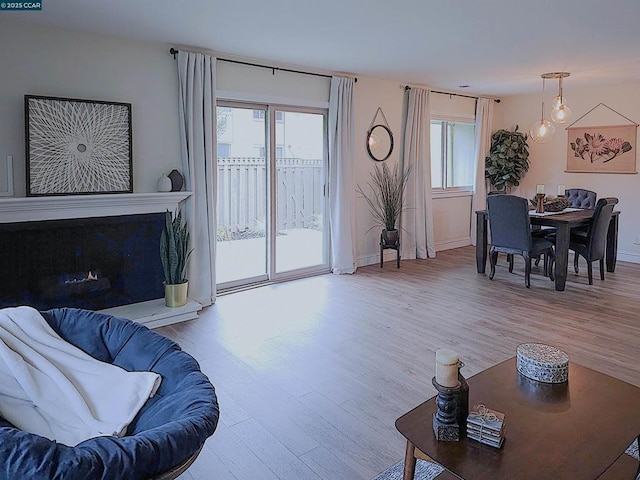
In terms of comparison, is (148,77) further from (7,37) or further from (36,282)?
(36,282)

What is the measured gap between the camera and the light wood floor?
243 cm

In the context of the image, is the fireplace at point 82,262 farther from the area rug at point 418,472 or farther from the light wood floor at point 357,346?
the area rug at point 418,472

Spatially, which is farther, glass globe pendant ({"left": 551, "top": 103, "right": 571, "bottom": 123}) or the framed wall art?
the framed wall art

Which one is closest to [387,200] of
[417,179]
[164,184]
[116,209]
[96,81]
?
[417,179]

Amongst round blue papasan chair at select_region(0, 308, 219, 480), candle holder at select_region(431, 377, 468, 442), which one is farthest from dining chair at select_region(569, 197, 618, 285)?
round blue papasan chair at select_region(0, 308, 219, 480)

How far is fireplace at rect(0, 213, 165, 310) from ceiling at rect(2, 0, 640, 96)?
1.58 m

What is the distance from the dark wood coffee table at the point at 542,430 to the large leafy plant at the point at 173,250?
291cm

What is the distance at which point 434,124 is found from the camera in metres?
7.50

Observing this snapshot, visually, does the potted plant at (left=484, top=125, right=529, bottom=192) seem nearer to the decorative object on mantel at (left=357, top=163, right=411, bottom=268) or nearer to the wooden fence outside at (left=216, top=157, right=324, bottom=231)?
the decorative object on mantel at (left=357, top=163, right=411, bottom=268)

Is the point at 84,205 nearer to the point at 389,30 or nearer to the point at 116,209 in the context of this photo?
the point at 116,209

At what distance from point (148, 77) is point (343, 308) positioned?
275 centimetres

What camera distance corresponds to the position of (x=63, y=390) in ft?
5.59

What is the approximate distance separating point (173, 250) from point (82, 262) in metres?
0.73

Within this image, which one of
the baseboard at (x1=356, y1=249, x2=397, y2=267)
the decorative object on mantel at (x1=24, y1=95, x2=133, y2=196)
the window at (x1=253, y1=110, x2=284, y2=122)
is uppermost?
the window at (x1=253, y1=110, x2=284, y2=122)
